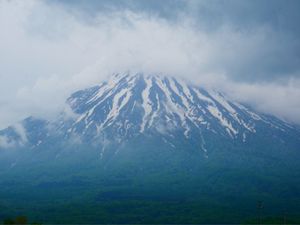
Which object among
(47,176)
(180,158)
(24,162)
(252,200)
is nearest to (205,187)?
(252,200)

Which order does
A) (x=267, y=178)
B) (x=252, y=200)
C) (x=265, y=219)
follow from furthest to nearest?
1. (x=267, y=178)
2. (x=252, y=200)
3. (x=265, y=219)

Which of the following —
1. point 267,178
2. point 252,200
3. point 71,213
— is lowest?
point 71,213

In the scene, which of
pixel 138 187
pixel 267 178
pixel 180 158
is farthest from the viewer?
pixel 180 158

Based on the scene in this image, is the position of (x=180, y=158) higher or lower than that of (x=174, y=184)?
higher

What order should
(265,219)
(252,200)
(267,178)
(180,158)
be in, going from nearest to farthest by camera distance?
(265,219)
(252,200)
(267,178)
(180,158)

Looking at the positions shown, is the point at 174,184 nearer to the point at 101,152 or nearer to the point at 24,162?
the point at 101,152

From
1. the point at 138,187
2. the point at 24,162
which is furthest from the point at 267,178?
the point at 24,162

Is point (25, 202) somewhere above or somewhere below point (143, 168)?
below

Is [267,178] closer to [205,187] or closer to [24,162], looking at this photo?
[205,187]

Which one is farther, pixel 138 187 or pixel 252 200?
pixel 138 187
